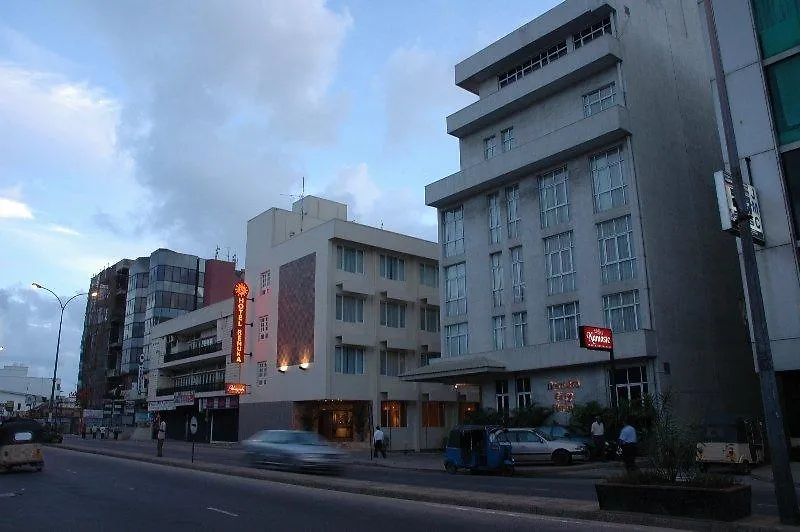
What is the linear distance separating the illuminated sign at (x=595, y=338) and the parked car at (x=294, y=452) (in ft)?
39.5

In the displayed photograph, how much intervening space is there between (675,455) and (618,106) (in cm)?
2661

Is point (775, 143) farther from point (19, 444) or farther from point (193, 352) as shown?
point (193, 352)

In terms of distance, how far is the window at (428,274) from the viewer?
53000 mm

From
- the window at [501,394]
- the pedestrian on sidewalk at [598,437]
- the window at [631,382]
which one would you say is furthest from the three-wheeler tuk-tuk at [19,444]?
the window at [631,382]

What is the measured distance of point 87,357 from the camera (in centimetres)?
10294

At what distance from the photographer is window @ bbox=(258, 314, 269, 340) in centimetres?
5204

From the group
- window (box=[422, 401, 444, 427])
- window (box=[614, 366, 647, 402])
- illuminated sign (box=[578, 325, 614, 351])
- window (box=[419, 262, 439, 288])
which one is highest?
window (box=[419, 262, 439, 288])

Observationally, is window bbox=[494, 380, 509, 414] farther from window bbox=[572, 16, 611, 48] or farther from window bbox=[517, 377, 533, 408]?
window bbox=[572, 16, 611, 48]

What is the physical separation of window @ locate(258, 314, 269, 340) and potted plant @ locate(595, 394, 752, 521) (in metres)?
42.4

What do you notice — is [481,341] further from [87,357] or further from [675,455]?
[87,357]

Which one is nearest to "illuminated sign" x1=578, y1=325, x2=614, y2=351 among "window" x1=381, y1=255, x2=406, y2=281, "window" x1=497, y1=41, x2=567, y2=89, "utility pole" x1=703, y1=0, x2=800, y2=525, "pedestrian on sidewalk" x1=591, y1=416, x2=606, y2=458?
"pedestrian on sidewalk" x1=591, y1=416, x2=606, y2=458

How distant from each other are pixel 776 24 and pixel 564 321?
17.3m

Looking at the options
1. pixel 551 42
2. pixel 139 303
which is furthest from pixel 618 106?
pixel 139 303

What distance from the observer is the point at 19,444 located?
2206cm
